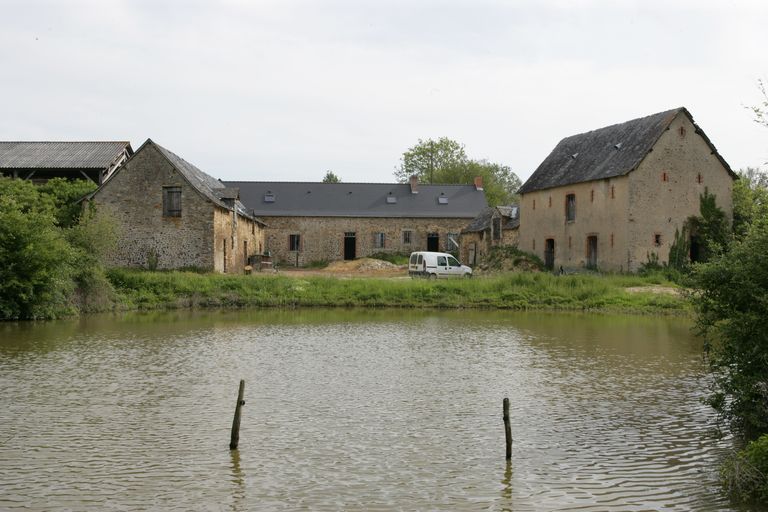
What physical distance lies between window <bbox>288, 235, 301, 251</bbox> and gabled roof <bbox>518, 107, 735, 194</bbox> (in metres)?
17.0

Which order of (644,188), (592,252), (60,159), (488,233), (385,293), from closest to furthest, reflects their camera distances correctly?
(385,293) < (644,188) < (592,252) < (60,159) < (488,233)

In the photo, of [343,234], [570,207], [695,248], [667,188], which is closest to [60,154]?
[343,234]

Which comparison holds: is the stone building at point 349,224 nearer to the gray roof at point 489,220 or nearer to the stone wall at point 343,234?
the stone wall at point 343,234

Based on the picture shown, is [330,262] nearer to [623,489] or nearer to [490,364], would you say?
[490,364]

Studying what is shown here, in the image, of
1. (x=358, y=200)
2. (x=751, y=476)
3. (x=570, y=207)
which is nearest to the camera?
(x=751, y=476)

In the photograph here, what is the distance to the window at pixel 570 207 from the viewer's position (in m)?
40.8

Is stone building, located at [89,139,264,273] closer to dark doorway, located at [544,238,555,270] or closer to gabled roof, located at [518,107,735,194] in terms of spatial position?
dark doorway, located at [544,238,555,270]

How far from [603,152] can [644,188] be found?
446 centimetres

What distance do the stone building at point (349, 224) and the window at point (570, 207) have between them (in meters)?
14.2

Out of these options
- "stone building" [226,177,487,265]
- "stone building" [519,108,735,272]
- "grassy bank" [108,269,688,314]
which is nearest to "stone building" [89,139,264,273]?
"grassy bank" [108,269,688,314]

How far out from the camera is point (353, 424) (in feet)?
37.7

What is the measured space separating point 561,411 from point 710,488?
12.5 ft

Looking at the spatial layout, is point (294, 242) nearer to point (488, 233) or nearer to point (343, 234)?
point (343, 234)

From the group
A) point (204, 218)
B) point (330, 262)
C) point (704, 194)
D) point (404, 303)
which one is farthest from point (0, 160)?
point (704, 194)
